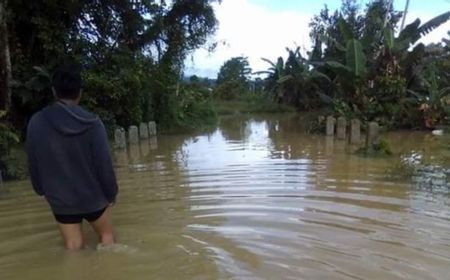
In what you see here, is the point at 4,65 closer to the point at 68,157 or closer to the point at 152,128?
the point at 152,128

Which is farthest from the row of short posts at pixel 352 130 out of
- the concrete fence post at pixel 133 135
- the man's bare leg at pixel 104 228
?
the man's bare leg at pixel 104 228

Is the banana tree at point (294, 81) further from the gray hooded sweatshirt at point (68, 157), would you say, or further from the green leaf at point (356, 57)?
the gray hooded sweatshirt at point (68, 157)

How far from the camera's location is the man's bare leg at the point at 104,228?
4.57 m

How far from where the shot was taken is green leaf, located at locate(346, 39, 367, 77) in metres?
18.3

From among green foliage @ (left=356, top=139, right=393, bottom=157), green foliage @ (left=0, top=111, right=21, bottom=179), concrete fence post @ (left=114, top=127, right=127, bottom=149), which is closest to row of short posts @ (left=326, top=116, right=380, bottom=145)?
green foliage @ (left=356, top=139, right=393, bottom=157)

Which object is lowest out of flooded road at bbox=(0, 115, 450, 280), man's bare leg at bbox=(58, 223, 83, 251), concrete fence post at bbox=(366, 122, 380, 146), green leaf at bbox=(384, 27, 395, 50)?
flooded road at bbox=(0, 115, 450, 280)

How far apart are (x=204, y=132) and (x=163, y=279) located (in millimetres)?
16481

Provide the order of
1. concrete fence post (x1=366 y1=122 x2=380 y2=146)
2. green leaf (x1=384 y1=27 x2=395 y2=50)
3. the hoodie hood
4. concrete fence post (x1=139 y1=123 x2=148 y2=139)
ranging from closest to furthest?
the hoodie hood < concrete fence post (x1=366 y1=122 x2=380 y2=146) < concrete fence post (x1=139 y1=123 x2=148 y2=139) < green leaf (x1=384 y1=27 x2=395 y2=50)

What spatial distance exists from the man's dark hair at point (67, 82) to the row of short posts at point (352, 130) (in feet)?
29.2

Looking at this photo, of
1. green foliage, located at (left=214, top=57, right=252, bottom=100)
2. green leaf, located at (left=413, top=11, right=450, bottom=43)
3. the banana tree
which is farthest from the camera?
green foliage, located at (left=214, top=57, right=252, bottom=100)

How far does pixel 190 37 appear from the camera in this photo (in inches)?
747

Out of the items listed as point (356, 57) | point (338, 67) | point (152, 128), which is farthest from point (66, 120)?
point (338, 67)

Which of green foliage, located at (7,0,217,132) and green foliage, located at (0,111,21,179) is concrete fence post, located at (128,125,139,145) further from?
green foliage, located at (0,111,21,179)

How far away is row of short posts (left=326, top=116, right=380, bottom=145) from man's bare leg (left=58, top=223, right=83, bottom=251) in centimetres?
872
